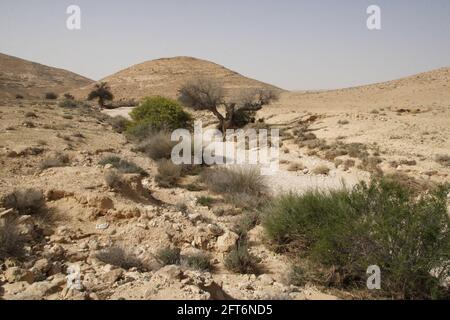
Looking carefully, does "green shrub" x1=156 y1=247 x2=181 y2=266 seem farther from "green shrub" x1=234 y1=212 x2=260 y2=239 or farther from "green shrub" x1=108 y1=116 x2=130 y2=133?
"green shrub" x1=108 y1=116 x2=130 y2=133

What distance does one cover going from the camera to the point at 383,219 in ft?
14.7

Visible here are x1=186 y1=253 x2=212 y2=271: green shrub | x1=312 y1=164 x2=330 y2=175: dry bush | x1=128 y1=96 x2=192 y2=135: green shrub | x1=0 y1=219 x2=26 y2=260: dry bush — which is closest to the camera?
x1=0 y1=219 x2=26 y2=260: dry bush

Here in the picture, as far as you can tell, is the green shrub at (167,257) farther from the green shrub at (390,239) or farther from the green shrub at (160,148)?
the green shrub at (160,148)

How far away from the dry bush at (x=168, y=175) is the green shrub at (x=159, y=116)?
6.03 metres

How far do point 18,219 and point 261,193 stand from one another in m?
Result: 5.57

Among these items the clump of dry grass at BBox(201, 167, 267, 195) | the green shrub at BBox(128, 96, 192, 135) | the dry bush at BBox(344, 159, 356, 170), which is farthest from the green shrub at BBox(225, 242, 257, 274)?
the green shrub at BBox(128, 96, 192, 135)

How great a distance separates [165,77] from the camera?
192ft

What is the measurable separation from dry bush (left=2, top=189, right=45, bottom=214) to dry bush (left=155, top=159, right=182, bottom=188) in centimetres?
368

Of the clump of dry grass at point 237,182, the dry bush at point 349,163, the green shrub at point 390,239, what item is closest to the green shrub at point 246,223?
the green shrub at point 390,239

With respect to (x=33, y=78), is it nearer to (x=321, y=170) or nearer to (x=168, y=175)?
(x=168, y=175)

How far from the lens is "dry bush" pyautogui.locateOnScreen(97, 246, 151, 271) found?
4816mm

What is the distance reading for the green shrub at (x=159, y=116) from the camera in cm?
1656

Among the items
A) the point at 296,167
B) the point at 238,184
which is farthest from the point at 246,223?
the point at 296,167

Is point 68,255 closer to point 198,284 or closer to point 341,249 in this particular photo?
point 198,284
